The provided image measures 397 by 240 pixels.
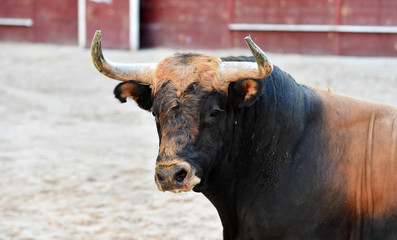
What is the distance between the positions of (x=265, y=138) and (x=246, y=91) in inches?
10.0

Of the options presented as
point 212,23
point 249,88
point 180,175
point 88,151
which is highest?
point 212,23

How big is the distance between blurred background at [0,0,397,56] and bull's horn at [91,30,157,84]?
1072 centimetres

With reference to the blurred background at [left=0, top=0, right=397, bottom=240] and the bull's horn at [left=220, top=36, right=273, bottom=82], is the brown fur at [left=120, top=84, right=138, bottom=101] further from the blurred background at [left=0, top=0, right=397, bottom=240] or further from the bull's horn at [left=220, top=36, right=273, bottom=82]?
the blurred background at [left=0, top=0, right=397, bottom=240]

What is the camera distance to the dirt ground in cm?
469

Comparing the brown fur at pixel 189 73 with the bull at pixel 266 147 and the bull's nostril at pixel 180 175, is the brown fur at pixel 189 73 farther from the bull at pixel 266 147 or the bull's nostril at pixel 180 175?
the bull's nostril at pixel 180 175

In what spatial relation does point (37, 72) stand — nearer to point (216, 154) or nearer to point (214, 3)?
point (214, 3)

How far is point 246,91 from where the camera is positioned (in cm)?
266

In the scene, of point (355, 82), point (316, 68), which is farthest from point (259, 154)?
point (316, 68)

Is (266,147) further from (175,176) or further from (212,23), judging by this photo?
(212,23)

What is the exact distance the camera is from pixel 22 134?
25.9ft

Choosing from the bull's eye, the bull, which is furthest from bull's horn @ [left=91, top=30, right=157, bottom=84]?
the bull's eye

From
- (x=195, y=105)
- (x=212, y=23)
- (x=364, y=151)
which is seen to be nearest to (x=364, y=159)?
(x=364, y=151)

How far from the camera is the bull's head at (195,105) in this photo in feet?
8.38

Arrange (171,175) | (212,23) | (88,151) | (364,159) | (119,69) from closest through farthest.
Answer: (171,175), (364,159), (119,69), (88,151), (212,23)
